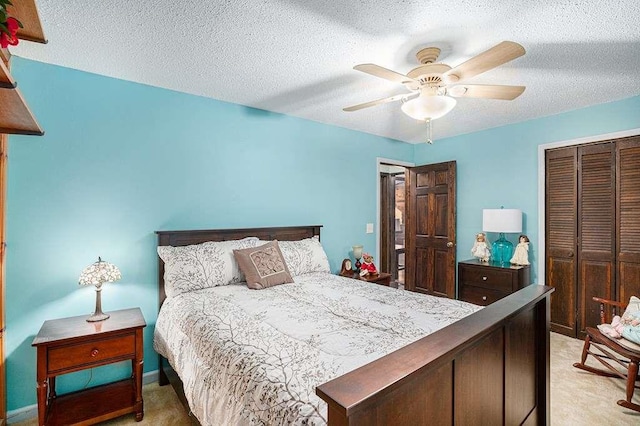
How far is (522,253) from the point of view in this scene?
11.7ft

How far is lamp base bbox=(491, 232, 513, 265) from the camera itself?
373 centimetres

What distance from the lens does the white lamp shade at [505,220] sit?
3.54 meters

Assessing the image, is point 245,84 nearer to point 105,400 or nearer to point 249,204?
point 249,204

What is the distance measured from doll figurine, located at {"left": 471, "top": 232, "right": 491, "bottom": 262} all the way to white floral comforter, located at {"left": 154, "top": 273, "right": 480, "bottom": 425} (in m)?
2.02

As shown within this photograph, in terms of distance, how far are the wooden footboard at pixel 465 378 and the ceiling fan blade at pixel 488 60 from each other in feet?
4.11

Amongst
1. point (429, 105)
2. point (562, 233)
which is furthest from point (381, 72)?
point (562, 233)

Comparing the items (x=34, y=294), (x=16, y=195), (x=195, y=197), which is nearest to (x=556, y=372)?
(x=195, y=197)

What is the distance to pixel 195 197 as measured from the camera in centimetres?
284

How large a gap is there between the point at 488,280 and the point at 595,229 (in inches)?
44.8

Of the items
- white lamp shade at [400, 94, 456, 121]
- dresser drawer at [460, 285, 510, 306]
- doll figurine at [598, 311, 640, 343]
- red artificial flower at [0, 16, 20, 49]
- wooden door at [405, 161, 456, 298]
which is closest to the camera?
red artificial flower at [0, 16, 20, 49]

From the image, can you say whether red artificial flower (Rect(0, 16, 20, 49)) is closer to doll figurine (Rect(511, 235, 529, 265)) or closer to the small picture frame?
the small picture frame

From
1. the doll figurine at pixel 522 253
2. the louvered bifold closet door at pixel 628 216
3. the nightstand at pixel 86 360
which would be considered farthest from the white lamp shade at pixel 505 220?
the nightstand at pixel 86 360

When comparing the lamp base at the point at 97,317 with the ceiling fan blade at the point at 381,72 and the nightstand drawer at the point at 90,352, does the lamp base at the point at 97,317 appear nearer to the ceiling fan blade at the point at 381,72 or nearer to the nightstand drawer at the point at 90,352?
the nightstand drawer at the point at 90,352

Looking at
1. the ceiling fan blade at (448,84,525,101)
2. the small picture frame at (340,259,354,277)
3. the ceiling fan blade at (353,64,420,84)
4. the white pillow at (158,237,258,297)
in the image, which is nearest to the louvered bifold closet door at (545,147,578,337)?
the ceiling fan blade at (448,84,525,101)
